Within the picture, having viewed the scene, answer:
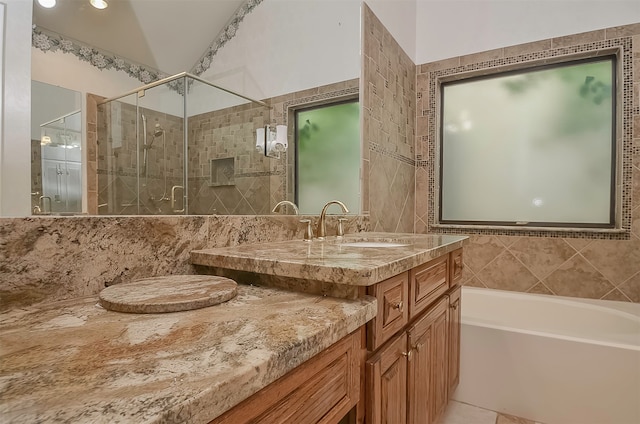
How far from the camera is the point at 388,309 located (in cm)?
93

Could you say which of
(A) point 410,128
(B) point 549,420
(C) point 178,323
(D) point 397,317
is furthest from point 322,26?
(B) point 549,420

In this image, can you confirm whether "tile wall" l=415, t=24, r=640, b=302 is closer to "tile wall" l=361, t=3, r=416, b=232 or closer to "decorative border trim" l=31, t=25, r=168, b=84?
"tile wall" l=361, t=3, r=416, b=232

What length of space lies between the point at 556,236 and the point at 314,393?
2438 millimetres

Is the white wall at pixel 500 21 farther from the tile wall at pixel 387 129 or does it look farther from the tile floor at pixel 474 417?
the tile floor at pixel 474 417

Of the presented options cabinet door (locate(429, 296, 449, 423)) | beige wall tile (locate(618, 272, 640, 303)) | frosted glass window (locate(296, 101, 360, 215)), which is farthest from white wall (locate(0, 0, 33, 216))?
beige wall tile (locate(618, 272, 640, 303))

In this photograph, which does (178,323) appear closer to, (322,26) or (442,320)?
(442,320)

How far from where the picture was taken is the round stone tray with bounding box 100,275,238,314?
67 centimetres

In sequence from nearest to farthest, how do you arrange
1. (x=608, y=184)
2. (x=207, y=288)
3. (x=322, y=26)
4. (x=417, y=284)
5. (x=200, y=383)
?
1. (x=200, y=383)
2. (x=207, y=288)
3. (x=417, y=284)
4. (x=322, y=26)
5. (x=608, y=184)

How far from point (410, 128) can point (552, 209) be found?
1.19m

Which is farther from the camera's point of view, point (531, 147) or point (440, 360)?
point (531, 147)

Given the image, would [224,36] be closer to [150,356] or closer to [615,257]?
[150,356]

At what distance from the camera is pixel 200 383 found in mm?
394

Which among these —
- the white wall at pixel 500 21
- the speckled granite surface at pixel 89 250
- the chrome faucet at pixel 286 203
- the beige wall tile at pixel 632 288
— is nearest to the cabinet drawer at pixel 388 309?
the speckled granite surface at pixel 89 250

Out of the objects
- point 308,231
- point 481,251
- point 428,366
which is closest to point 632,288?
point 481,251
